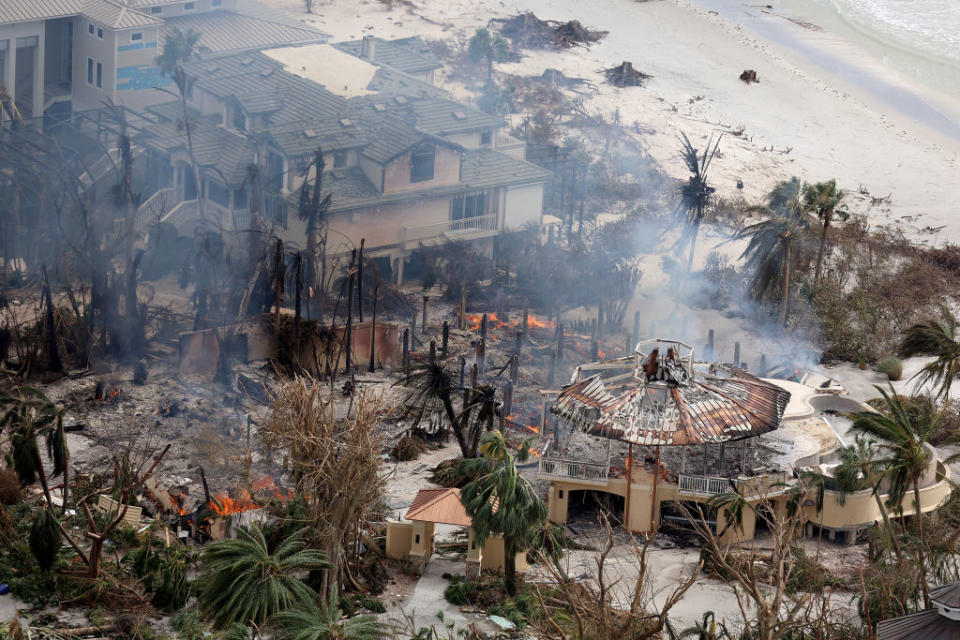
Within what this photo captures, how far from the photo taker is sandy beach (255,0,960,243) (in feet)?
262

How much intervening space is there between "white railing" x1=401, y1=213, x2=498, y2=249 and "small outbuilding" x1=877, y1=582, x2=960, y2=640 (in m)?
34.6

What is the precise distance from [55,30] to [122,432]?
104 feet

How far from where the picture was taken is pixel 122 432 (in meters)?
52.9

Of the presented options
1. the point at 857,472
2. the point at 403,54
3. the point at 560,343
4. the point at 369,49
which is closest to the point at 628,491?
the point at 857,472

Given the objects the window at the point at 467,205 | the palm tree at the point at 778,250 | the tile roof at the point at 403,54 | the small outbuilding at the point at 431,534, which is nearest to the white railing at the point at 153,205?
the window at the point at 467,205


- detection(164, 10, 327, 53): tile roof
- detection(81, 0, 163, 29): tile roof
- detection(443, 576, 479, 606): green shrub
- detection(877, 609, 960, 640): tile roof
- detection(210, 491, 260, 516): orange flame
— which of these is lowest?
detection(443, 576, 479, 606): green shrub

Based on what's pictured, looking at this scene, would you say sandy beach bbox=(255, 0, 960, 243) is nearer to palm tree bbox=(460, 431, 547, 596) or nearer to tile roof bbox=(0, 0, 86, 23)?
tile roof bbox=(0, 0, 86, 23)

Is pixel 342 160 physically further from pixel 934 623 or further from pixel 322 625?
pixel 934 623

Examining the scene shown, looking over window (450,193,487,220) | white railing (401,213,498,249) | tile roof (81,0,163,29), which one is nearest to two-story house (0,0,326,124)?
tile roof (81,0,163,29)

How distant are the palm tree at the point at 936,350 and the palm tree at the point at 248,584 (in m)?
22.9

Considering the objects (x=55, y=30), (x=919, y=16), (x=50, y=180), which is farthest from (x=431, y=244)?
(x=919, y=16)

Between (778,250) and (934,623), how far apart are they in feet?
97.8

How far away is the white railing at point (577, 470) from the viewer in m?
48.4

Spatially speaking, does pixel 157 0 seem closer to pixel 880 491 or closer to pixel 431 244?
pixel 431 244
